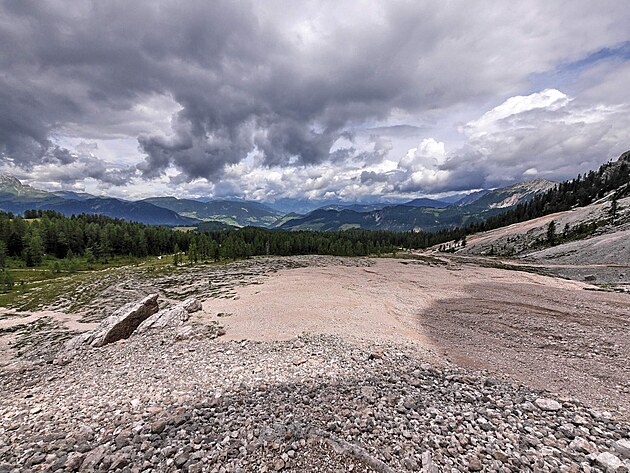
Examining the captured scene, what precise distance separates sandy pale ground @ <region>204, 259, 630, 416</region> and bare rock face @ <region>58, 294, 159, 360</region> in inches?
243

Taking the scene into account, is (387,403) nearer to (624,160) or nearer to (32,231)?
(32,231)

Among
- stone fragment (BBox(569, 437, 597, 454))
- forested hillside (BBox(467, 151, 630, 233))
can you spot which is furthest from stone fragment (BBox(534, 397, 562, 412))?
forested hillside (BBox(467, 151, 630, 233))

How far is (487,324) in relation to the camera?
81.6 ft

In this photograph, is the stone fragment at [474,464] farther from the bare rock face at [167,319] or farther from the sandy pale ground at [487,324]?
the bare rock face at [167,319]

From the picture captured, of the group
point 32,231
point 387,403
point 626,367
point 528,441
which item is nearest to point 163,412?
point 387,403

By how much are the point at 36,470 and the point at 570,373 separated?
22.8 metres

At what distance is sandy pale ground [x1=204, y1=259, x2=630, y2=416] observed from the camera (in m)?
15.0

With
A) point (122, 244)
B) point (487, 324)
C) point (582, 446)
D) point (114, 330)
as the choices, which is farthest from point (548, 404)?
point (122, 244)

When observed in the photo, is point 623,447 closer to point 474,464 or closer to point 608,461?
point 608,461

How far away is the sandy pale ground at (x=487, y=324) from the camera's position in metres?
15.0

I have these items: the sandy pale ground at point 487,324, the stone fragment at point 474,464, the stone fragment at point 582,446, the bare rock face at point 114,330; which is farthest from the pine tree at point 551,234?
the bare rock face at point 114,330

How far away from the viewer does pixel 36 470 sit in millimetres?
7867

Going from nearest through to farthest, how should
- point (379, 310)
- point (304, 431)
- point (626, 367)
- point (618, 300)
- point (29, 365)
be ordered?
1. point (304, 431)
2. point (626, 367)
3. point (29, 365)
4. point (379, 310)
5. point (618, 300)

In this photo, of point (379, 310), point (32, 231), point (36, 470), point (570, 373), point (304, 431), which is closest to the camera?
point (36, 470)
